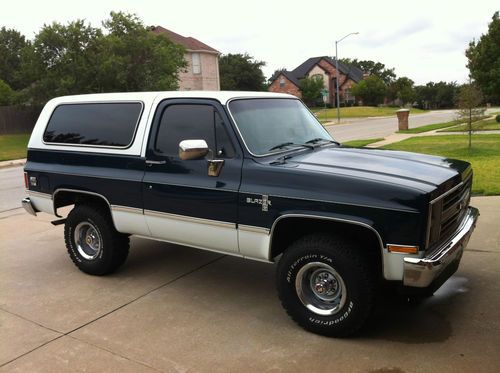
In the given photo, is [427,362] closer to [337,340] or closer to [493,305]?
[337,340]

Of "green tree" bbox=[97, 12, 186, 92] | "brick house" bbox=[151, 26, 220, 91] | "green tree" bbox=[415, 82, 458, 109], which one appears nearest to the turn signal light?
"green tree" bbox=[97, 12, 186, 92]

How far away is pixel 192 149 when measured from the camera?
4098 millimetres

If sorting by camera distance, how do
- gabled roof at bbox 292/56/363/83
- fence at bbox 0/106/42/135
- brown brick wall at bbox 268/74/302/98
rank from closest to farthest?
fence at bbox 0/106/42/135, brown brick wall at bbox 268/74/302/98, gabled roof at bbox 292/56/363/83

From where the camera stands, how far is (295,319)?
4.00 m

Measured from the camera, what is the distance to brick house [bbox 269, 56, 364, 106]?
84.5 metres

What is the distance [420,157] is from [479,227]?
248 cm

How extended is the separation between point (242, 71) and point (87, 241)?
72373 millimetres

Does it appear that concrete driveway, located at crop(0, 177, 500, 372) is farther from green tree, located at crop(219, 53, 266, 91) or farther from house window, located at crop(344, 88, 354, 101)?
house window, located at crop(344, 88, 354, 101)

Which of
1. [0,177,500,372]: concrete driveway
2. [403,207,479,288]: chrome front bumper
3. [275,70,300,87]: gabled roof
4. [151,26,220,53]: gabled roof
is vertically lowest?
[0,177,500,372]: concrete driveway

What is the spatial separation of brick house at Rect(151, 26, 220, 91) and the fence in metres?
20.1

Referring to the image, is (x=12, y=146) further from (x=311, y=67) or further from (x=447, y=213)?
(x=311, y=67)

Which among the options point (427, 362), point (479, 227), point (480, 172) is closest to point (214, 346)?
point (427, 362)

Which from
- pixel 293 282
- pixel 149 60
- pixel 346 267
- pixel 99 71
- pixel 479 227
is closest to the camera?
pixel 346 267

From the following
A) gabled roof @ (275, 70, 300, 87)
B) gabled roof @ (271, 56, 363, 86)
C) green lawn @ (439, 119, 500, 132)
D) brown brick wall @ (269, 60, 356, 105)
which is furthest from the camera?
gabled roof @ (271, 56, 363, 86)
